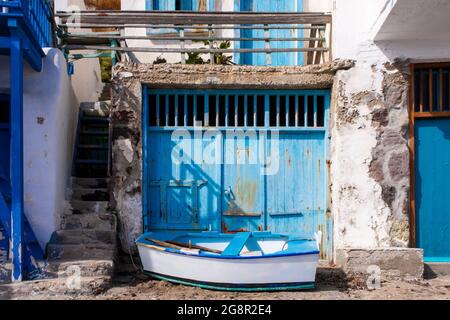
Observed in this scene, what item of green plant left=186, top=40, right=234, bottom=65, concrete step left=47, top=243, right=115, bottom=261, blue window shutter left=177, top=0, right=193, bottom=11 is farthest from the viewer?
blue window shutter left=177, top=0, right=193, bottom=11

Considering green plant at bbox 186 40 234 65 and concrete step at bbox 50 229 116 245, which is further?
green plant at bbox 186 40 234 65

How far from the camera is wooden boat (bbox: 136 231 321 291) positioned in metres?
6.25

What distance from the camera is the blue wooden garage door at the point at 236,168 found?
7.88 metres

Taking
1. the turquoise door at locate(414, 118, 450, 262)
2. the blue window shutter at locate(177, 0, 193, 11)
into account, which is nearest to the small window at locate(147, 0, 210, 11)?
the blue window shutter at locate(177, 0, 193, 11)

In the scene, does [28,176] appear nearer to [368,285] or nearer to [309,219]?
[309,219]

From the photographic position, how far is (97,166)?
8680 mm

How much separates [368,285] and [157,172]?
349 centimetres

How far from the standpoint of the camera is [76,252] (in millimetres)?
6777

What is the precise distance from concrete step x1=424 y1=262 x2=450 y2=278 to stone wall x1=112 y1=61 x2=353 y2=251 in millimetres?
3018

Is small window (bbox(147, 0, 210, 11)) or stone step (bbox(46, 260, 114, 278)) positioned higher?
small window (bbox(147, 0, 210, 11))

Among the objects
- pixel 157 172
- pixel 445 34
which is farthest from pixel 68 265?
pixel 445 34

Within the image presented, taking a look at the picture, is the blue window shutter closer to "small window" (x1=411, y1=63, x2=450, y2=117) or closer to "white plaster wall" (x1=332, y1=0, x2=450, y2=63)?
"white plaster wall" (x1=332, y1=0, x2=450, y2=63)

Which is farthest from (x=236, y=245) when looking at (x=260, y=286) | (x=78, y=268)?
(x=78, y=268)

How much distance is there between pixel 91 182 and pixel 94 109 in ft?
6.35
